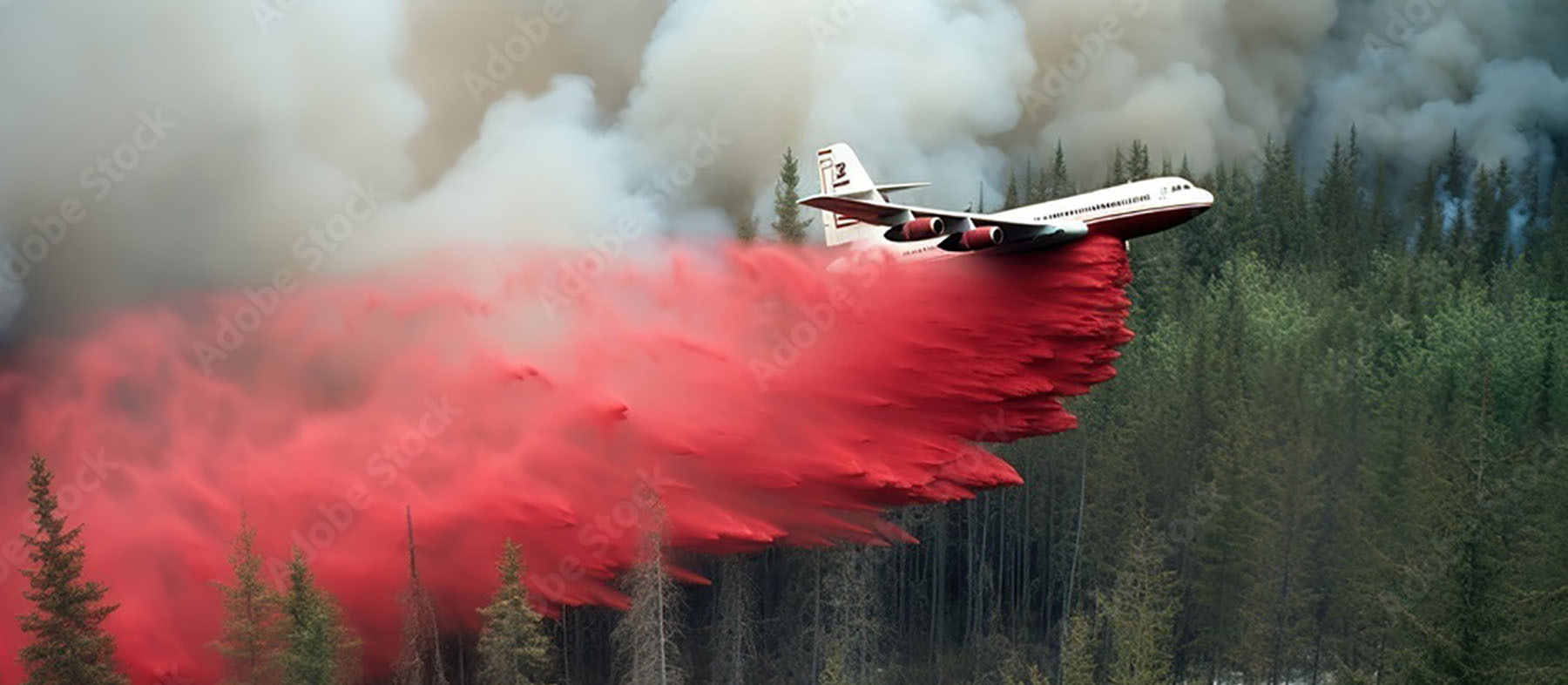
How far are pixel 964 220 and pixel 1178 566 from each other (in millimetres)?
25357

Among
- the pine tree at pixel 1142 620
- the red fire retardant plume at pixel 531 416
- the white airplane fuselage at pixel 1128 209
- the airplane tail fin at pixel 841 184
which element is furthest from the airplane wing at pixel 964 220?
the pine tree at pixel 1142 620

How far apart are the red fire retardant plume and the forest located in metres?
2.15

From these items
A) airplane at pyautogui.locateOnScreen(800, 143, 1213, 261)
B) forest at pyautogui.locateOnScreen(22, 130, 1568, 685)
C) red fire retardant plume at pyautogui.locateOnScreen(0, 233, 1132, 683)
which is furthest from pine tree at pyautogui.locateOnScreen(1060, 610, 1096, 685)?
airplane at pyautogui.locateOnScreen(800, 143, 1213, 261)

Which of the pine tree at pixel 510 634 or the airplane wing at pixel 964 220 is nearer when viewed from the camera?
the pine tree at pixel 510 634

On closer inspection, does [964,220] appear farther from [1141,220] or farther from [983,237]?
[1141,220]

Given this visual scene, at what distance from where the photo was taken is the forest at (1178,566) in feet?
135

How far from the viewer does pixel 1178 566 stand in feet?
216

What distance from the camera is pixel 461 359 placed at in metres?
53.5

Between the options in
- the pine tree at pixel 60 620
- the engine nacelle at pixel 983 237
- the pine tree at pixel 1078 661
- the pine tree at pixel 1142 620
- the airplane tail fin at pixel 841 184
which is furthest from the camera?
the airplane tail fin at pixel 841 184

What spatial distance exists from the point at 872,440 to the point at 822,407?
6.26ft

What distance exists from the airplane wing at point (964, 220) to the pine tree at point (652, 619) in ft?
33.9

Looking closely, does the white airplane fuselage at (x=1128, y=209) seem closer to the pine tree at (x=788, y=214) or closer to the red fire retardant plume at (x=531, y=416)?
the red fire retardant plume at (x=531, y=416)

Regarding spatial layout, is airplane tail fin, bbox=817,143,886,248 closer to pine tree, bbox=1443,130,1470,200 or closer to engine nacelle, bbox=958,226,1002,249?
engine nacelle, bbox=958,226,1002,249

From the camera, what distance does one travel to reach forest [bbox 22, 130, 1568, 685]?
135ft
